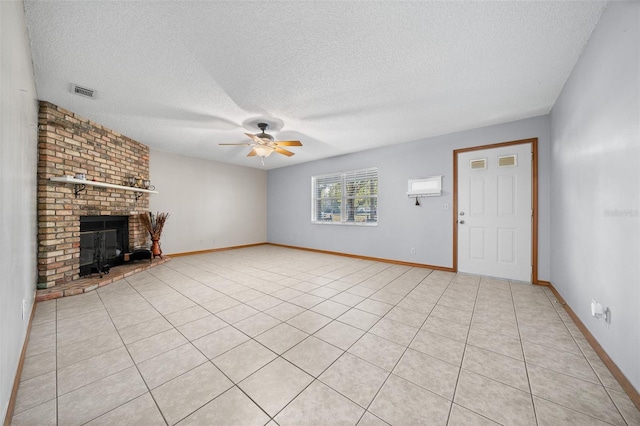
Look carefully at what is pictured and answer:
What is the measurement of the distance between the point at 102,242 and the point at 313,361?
4180 mm

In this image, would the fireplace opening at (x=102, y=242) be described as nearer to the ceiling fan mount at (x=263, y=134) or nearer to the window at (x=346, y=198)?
the ceiling fan mount at (x=263, y=134)

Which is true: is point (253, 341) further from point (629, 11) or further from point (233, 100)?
point (629, 11)

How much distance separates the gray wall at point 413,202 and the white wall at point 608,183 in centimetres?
96

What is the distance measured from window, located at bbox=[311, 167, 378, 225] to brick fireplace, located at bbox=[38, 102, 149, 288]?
4.27 m

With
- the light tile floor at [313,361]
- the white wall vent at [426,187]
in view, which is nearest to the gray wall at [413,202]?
the white wall vent at [426,187]

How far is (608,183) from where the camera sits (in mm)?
1681

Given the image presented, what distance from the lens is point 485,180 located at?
3801 millimetres

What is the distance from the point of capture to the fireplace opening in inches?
143

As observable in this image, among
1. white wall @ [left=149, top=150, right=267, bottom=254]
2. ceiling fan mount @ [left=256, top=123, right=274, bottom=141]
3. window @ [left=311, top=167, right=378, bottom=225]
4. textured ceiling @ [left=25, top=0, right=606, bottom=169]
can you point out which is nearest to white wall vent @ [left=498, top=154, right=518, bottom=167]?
textured ceiling @ [left=25, top=0, right=606, bottom=169]

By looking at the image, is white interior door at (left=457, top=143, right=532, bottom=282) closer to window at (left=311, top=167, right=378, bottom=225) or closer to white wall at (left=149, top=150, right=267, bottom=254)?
window at (left=311, top=167, right=378, bottom=225)

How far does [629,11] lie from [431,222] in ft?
10.8

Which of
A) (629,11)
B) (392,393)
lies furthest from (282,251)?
(629,11)

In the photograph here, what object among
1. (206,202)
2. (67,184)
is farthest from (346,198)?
(67,184)

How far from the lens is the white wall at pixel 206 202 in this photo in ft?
17.7
